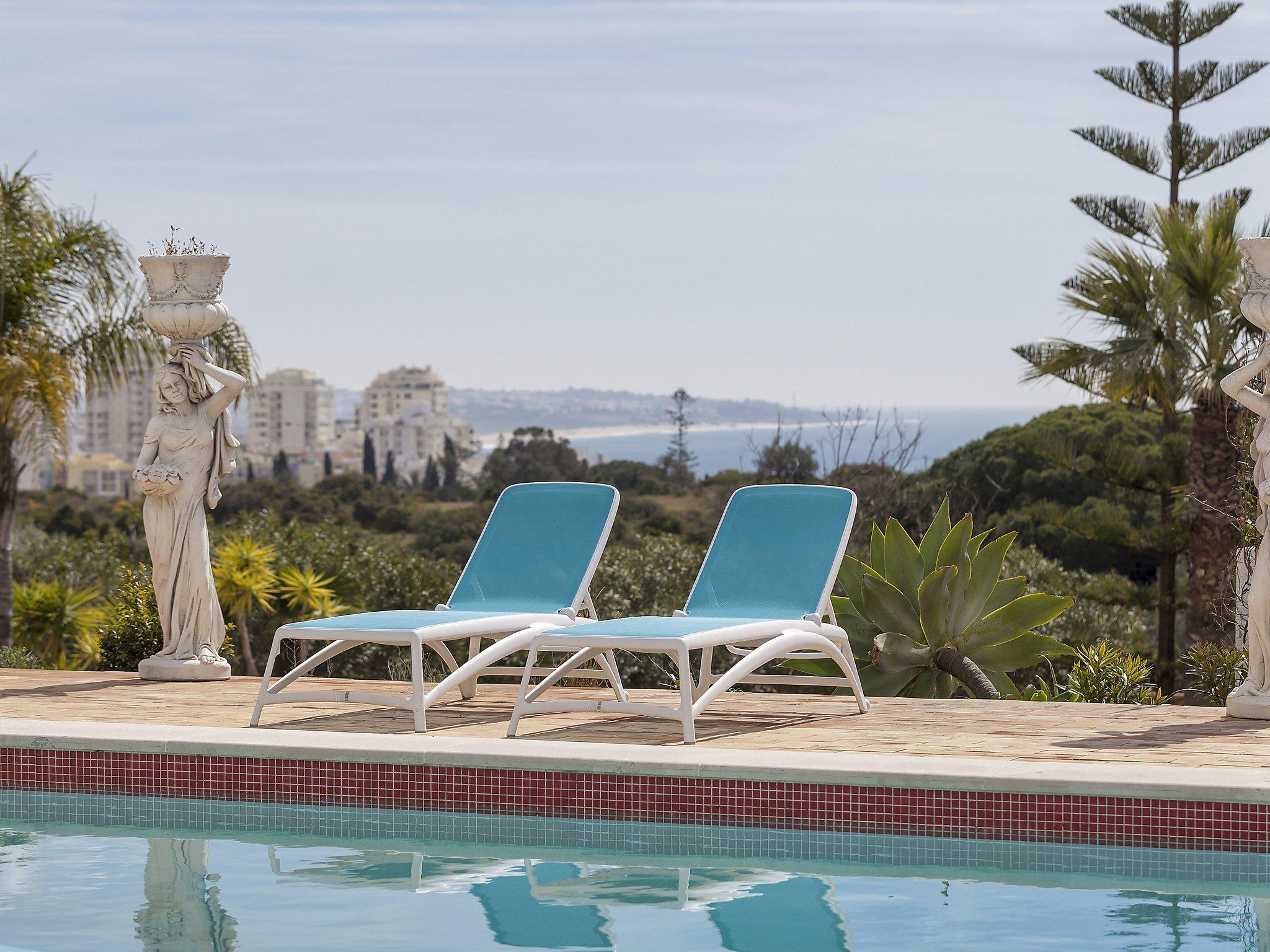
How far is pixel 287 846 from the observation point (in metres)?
5.28

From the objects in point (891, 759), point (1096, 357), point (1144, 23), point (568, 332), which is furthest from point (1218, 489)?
point (568, 332)

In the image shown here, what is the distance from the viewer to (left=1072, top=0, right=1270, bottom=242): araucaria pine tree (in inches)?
799

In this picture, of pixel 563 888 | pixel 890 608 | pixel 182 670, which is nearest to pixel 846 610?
pixel 890 608

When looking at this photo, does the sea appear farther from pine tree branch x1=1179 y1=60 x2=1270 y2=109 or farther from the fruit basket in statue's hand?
the fruit basket in statue's hand

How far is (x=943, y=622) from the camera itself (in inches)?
323

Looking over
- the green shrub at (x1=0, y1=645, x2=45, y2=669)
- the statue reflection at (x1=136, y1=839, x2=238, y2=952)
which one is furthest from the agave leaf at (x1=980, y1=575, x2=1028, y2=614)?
the green shrub at (x1=0, y1=645, x2=45, y2=669)

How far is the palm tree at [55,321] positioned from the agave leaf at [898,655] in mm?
8115

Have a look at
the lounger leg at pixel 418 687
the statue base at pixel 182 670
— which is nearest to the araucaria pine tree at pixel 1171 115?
the statue base at pixel 182 670

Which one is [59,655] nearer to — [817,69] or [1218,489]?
[1218,489]

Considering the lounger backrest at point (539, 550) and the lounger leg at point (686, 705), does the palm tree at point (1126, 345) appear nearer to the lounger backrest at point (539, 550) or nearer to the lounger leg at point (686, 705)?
the lounger backrest at point (539, 550)

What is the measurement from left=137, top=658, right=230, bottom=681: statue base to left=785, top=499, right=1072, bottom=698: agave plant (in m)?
2.89

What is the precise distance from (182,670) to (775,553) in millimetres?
3140

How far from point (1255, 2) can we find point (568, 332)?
50.4m

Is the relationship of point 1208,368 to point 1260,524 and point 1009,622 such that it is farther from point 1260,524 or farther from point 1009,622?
point 1260,524
